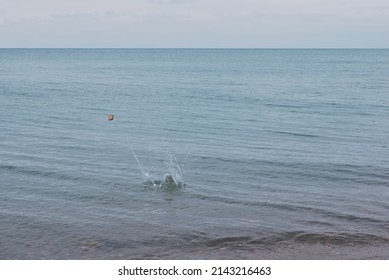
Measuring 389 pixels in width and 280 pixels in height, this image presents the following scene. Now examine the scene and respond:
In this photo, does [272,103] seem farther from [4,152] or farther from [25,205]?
[25,205]

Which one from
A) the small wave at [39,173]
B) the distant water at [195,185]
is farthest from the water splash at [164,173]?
the small wave at [39,173]

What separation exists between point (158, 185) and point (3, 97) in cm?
4957

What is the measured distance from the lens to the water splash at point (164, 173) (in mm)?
26766

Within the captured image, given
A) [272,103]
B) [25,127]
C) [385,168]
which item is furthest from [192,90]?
[385,168]

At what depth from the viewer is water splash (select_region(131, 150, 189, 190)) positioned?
87.8 ft

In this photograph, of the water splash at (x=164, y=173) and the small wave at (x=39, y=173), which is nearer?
the water splash at (x=164, y=173)

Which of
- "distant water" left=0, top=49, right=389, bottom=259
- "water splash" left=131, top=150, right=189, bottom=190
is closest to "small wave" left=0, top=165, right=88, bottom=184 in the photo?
"distant water" left=0, top=49, right=389, bottom=259

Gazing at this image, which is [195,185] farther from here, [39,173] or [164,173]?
[39,173]

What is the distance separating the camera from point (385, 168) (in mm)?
29688

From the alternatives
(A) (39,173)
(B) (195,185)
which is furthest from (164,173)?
(A) (39,173)

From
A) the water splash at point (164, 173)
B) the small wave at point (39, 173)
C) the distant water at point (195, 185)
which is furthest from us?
the small wave at point (39, 173)

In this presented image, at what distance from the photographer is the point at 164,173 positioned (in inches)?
1151

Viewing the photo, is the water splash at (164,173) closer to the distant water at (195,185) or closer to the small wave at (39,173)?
the distant water at (195,185)

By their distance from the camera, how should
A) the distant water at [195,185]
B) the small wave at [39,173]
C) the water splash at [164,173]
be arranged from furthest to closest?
the small wave at [39,173]
the water splash at [164,173]
the distant water at [195,185]
